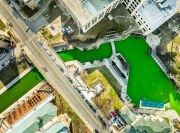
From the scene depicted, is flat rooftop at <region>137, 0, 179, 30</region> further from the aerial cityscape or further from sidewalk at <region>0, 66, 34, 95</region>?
sidewalk at <region>0, 66, 34, 95</region>

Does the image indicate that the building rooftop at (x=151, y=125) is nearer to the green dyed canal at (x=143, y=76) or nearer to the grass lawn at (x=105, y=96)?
the green dyed canal at (x=143, y=76)

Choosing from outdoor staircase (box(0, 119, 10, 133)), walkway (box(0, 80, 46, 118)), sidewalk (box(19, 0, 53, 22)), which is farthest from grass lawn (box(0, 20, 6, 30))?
outdoor staircase (box(0, 119, 10, 133))

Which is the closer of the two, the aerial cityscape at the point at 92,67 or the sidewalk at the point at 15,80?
the aerial cityscape at the point at 92,67

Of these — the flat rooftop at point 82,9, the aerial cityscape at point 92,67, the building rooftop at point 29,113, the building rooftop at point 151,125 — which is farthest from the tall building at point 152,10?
the building rooftop at point 29,113

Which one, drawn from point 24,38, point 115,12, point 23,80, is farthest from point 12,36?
point 115,12

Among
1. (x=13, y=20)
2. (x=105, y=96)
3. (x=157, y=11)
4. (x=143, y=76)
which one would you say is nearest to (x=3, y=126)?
(x=13, y=20)

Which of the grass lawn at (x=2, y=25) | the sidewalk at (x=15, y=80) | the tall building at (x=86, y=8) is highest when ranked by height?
the grass lawn at (x=2, y=25)

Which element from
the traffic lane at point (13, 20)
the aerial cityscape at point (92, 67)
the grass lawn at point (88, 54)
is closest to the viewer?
the aerial cityscape at point (92, 67)

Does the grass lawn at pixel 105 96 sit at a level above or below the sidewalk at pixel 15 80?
below
